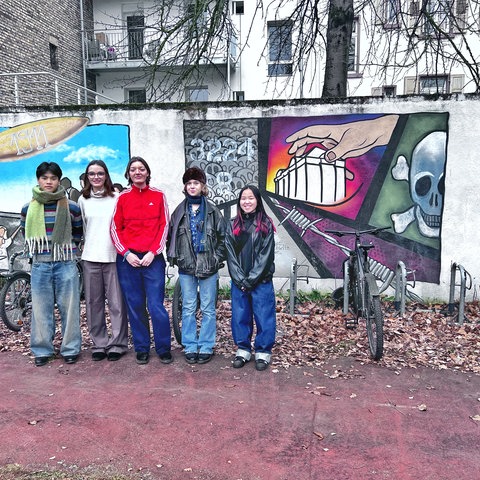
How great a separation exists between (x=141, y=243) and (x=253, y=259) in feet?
3.34

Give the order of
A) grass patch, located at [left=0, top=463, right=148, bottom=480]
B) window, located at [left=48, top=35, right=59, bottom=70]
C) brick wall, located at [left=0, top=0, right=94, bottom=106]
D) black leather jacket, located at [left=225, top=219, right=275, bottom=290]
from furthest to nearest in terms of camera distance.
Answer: window, located at [left=48, top=35, right=59, bottom=70], brick wall, located at [left=0, top=0, right=94, bottom=106], black leather jacket, located at [left=225, top=219, right=275, bottom=290], grass patch, located at [left=0, top=463, right=148, bottom=480]

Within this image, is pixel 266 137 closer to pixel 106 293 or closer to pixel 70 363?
pixel 106 293

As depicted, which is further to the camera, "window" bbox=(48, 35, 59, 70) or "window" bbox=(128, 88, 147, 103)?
"window" bbox=(128, 88, 147, 103)

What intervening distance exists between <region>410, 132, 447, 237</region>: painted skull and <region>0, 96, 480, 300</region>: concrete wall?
0.09m

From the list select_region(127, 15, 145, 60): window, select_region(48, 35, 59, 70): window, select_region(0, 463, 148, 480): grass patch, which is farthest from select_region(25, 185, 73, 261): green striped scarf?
select_region(48, 35, 59, 70): window

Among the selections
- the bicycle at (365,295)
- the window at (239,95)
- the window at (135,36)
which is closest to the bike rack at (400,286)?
the bicycle at (365,295)

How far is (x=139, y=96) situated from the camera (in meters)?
20.4

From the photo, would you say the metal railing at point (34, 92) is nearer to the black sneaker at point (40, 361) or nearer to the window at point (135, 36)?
the window at point (135, 36)

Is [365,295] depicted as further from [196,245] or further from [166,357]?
[166,357]

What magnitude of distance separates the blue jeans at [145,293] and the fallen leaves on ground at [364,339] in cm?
65

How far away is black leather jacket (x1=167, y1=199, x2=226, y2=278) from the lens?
13.9 feet

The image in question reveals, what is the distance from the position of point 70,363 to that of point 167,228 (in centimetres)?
162

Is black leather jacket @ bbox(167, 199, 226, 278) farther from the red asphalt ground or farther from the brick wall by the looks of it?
the brick wall

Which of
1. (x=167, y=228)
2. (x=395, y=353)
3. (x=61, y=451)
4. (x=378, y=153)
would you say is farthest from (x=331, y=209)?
(x=61, y=451)
